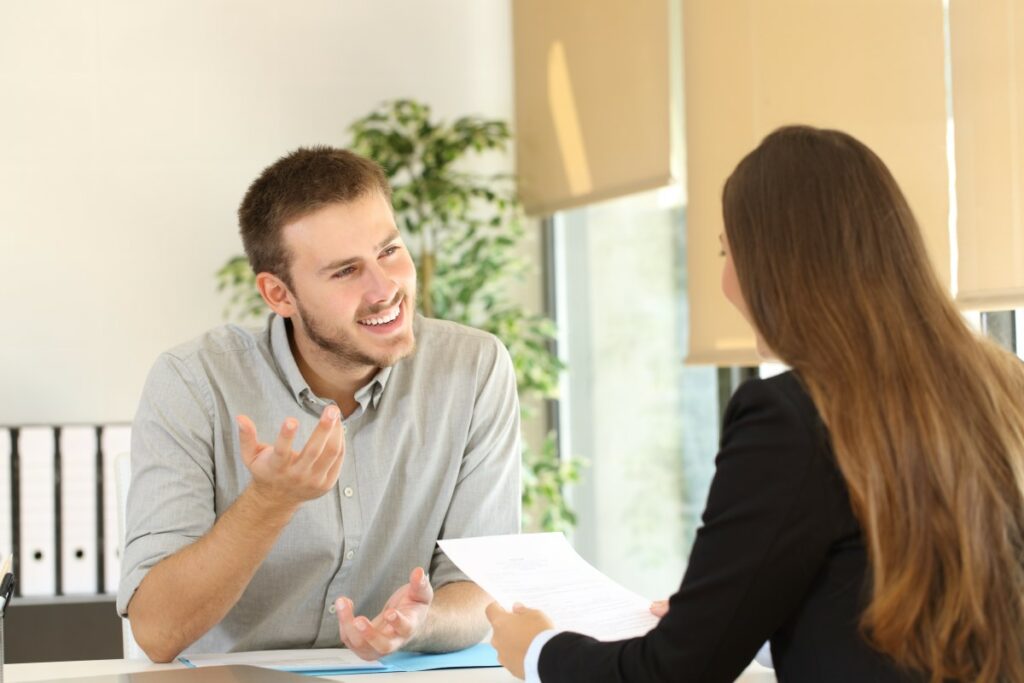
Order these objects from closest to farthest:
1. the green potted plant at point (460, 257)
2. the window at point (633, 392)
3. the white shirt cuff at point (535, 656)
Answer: the white shirt cuff at point (535, 656), the window at point (633, 392), the green potted plant at point (460, 257)

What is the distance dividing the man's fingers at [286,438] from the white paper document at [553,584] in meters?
0.22

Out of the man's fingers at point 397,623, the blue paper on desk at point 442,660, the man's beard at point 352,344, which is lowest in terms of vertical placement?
the blue paper on desk at point 442,660

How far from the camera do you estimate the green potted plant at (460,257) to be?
3.56m

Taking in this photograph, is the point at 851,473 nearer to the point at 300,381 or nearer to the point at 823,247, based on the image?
the point at 823,247

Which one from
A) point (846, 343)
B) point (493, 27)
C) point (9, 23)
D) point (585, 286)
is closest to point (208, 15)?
point (9, 23)

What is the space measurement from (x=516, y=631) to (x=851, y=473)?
440 mm

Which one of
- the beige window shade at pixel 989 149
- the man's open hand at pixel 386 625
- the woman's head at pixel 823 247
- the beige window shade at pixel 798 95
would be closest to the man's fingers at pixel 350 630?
the man's open hand at pixel 386 625

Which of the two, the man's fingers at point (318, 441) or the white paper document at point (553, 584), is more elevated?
the man's fingers at point (318, 441)

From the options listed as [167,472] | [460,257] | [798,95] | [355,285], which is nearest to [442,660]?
[167,472]

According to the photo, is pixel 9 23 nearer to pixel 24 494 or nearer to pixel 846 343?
pixel 24 494

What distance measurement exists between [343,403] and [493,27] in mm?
2460

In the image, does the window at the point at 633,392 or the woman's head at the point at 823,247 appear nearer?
the woman's head at the point at 823,247

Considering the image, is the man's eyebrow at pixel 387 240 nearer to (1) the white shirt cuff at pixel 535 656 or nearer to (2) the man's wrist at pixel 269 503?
(2) the man's wrist at pixel 269 503

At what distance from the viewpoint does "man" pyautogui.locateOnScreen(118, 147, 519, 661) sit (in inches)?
67.8
